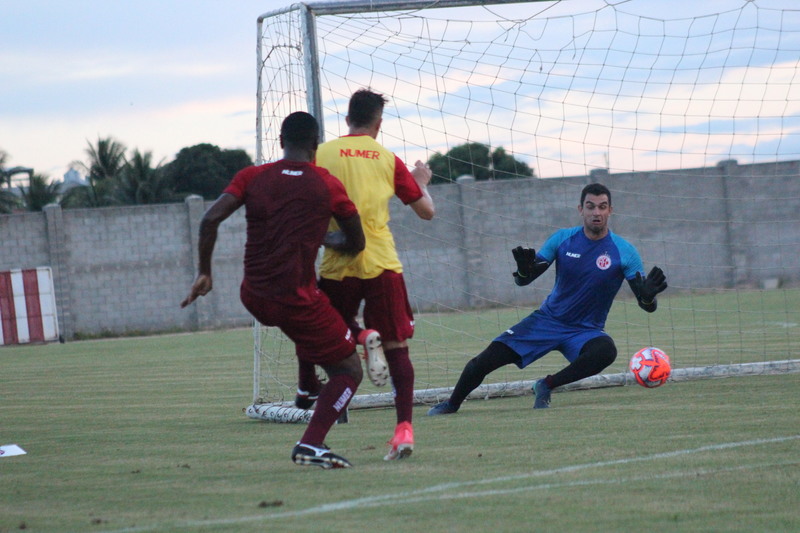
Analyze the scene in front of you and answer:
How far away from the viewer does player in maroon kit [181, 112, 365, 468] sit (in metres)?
5.63

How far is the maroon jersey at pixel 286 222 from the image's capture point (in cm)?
563

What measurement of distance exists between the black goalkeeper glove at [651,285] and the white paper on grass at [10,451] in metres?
4.72

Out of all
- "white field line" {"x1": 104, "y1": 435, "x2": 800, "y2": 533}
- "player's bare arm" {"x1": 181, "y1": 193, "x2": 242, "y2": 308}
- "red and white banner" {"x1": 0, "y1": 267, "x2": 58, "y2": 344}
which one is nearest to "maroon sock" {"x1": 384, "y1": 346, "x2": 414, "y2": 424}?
"white field line" {"x1": 104, "y1": 435, "x2": 800, "y2": 533}

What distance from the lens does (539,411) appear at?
8.51 m

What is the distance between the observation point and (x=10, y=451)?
7.33 m

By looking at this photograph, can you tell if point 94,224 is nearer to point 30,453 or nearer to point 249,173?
point 30,453

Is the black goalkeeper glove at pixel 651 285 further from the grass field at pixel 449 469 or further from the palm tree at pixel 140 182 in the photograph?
the palm tree at pixel 140 182

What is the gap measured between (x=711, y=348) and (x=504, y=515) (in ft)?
36.5

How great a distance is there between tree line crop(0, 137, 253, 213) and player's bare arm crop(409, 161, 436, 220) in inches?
1758

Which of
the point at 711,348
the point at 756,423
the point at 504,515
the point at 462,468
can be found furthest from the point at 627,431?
the point at 711,348

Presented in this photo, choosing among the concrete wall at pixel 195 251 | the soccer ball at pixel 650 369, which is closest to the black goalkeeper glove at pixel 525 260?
the soccer ball at pixel 650 369

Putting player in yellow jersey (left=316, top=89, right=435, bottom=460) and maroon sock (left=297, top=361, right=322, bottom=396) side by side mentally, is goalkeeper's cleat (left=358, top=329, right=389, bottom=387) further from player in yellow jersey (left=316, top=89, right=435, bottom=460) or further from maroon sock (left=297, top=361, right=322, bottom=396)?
maroon sock (left=297, top=361, right=322, bottom=396)

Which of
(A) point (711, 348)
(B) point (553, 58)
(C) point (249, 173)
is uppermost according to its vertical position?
(B) point (553, 58)

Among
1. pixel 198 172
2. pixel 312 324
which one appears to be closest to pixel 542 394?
pixel 312 324
